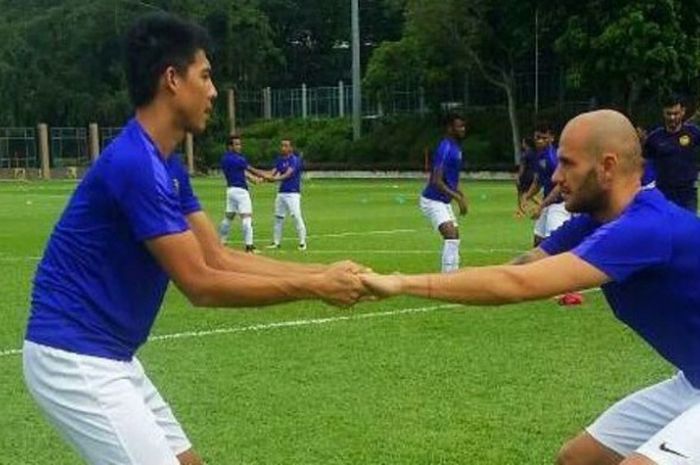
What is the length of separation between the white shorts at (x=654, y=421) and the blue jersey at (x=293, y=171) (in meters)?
17.8

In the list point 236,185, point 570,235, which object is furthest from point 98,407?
point 236,185

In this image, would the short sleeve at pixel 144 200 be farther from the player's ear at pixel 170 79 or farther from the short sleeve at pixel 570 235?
the short sleeve at pixel 570 235

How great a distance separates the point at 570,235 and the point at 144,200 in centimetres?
188

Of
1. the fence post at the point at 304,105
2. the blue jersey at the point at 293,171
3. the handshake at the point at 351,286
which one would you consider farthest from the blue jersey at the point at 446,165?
the fence post at the point at 304,105

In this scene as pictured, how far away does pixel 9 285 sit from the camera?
55.9 ft

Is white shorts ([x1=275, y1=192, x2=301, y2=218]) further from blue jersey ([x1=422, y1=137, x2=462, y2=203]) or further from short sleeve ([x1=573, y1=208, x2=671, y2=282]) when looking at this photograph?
short sleeve ([x1=573, y1=208, x2=671, y2=282])

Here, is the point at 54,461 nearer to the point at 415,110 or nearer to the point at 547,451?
the point at 547,451

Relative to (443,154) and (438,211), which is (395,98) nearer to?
(438,211)

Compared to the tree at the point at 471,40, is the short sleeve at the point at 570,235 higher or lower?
lower

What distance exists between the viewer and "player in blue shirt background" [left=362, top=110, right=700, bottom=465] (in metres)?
4.51

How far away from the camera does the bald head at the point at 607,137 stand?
470cm

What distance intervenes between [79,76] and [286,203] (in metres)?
58.0

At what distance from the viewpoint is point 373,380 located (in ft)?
32.6

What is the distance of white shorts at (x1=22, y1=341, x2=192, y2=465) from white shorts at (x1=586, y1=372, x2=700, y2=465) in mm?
1668
